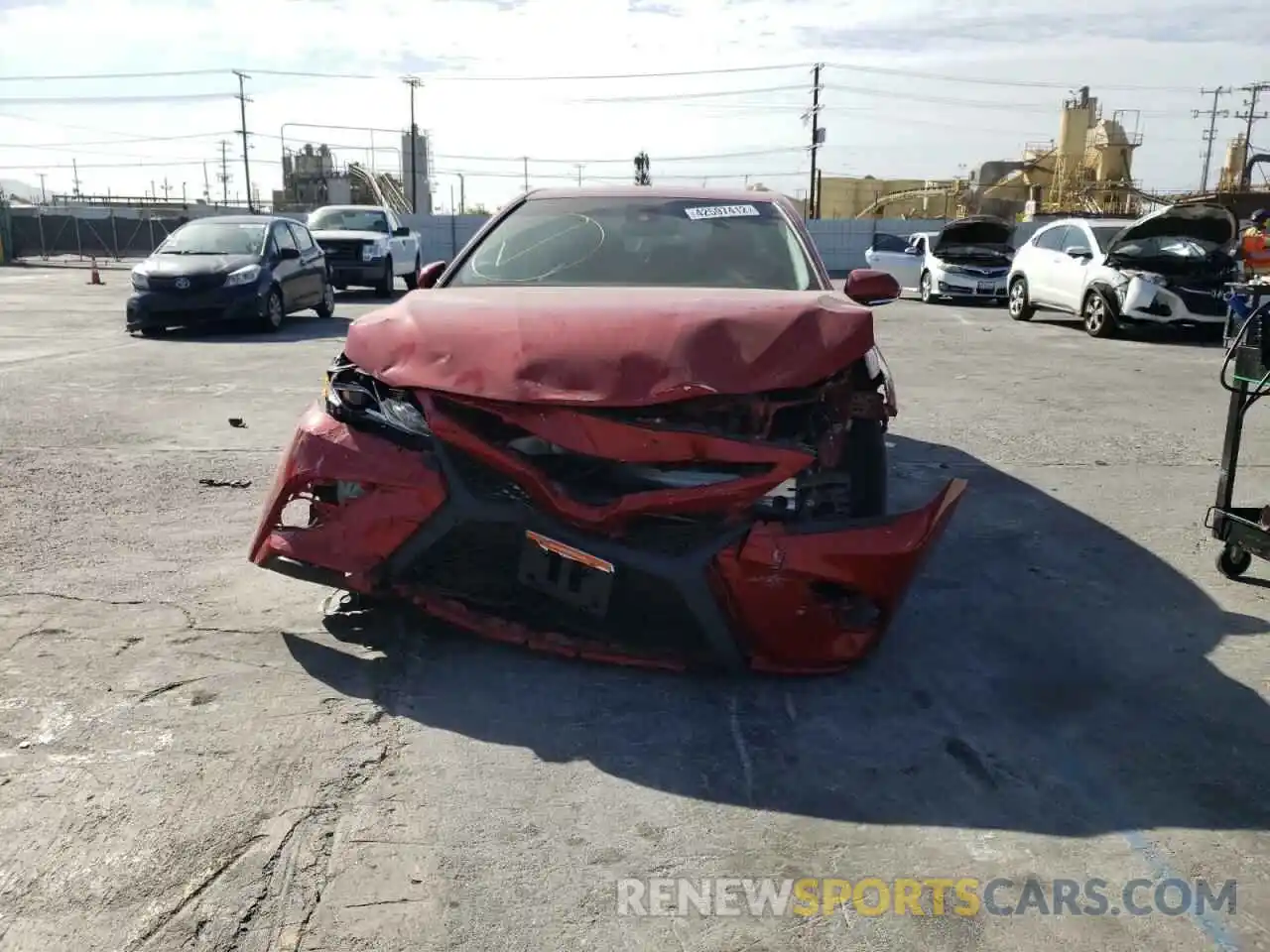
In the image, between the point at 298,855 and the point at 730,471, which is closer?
the point at 298,855

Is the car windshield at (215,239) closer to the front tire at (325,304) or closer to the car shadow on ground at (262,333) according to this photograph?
the car shadow on ground at (262,333)

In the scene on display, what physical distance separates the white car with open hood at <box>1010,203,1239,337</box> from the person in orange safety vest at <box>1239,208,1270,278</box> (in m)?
0.54

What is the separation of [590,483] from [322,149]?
61.8m

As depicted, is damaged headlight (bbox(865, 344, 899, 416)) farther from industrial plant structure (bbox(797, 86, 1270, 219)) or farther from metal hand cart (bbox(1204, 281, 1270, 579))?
industrial plant structure (bbox(797, 86, 1270, 219))

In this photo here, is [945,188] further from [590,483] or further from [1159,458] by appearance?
[590,483]

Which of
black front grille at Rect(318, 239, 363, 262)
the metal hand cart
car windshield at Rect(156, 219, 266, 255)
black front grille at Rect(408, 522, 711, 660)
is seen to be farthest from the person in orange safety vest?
black front grille at Rect(318, 239, 363, 262)

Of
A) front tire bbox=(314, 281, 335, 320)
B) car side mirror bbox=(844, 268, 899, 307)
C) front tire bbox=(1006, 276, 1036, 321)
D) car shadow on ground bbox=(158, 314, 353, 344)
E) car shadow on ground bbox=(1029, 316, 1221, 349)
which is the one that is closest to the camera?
car side mirror bbox=(844, 268, 899, 307)

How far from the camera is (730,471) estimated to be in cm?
316

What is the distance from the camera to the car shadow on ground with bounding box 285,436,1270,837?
2705mm

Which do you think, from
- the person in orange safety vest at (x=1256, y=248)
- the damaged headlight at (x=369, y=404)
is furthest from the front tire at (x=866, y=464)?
the person in orange safety vest at (x=1256, y=248)

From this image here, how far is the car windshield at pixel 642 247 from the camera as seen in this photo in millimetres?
4379

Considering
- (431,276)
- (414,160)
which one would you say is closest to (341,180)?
(414,160)

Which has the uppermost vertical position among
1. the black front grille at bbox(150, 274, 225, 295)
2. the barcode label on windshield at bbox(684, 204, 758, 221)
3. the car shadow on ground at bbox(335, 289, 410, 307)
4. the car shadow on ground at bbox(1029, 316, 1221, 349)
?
the barcode label on windshield at bbox(684, 204, 758, 221)

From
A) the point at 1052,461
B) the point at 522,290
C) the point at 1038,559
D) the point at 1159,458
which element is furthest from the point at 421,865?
the point at 1159,458
